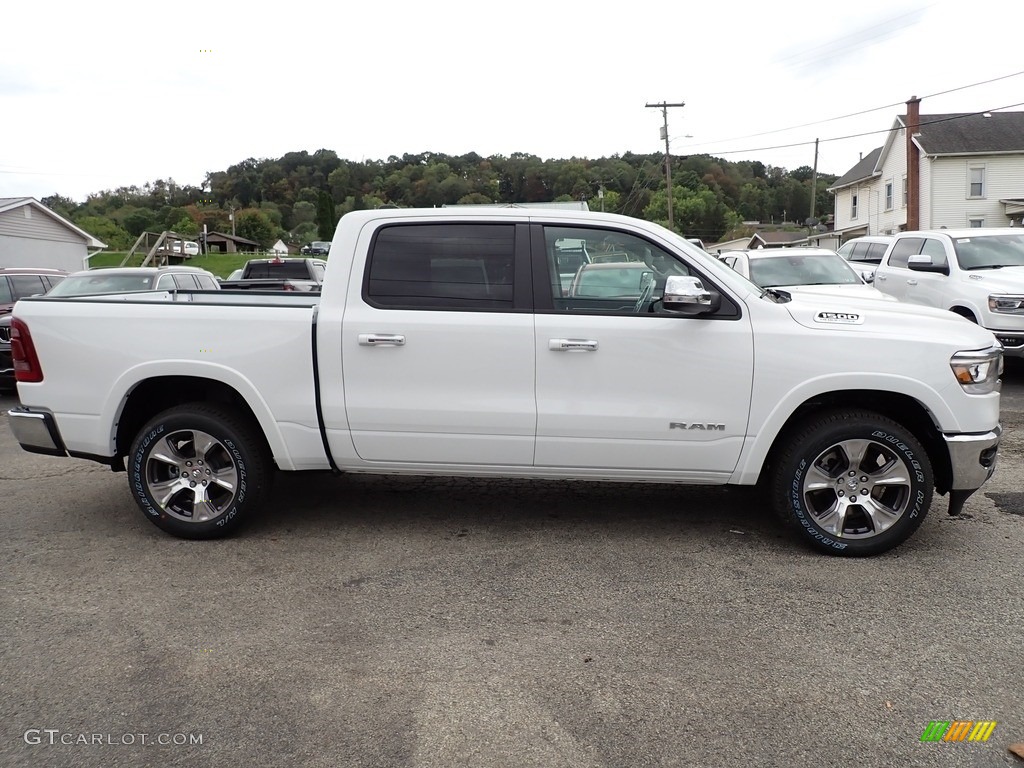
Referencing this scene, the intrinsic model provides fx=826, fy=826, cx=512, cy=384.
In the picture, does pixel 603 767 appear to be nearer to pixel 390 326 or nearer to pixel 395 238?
pixel 390 326

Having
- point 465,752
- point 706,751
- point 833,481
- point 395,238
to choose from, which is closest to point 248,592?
point 465,752

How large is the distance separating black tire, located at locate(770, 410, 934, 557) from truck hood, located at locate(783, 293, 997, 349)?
1.52ft

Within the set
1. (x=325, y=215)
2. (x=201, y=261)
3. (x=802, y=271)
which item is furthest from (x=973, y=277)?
(x=325, y=215)

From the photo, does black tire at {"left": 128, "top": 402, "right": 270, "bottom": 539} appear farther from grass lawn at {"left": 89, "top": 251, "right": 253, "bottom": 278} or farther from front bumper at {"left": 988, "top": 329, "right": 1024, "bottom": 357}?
grass lawn at {"left": 89, "top": 251, "right": 253, "bottom": 278}

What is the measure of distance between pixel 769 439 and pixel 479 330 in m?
1.67

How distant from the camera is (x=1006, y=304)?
9250mm

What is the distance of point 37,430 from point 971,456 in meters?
5.20

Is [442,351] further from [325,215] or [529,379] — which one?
[325,215]

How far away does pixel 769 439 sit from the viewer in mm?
4434

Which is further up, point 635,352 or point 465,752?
point 635,352

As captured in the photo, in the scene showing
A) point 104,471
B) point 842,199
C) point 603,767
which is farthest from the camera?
point 842,199

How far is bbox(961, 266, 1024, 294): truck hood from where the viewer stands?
9301 mm

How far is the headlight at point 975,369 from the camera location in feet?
14.1

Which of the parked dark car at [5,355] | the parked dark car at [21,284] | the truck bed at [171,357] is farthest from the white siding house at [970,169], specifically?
the truck bed at [171,357]
